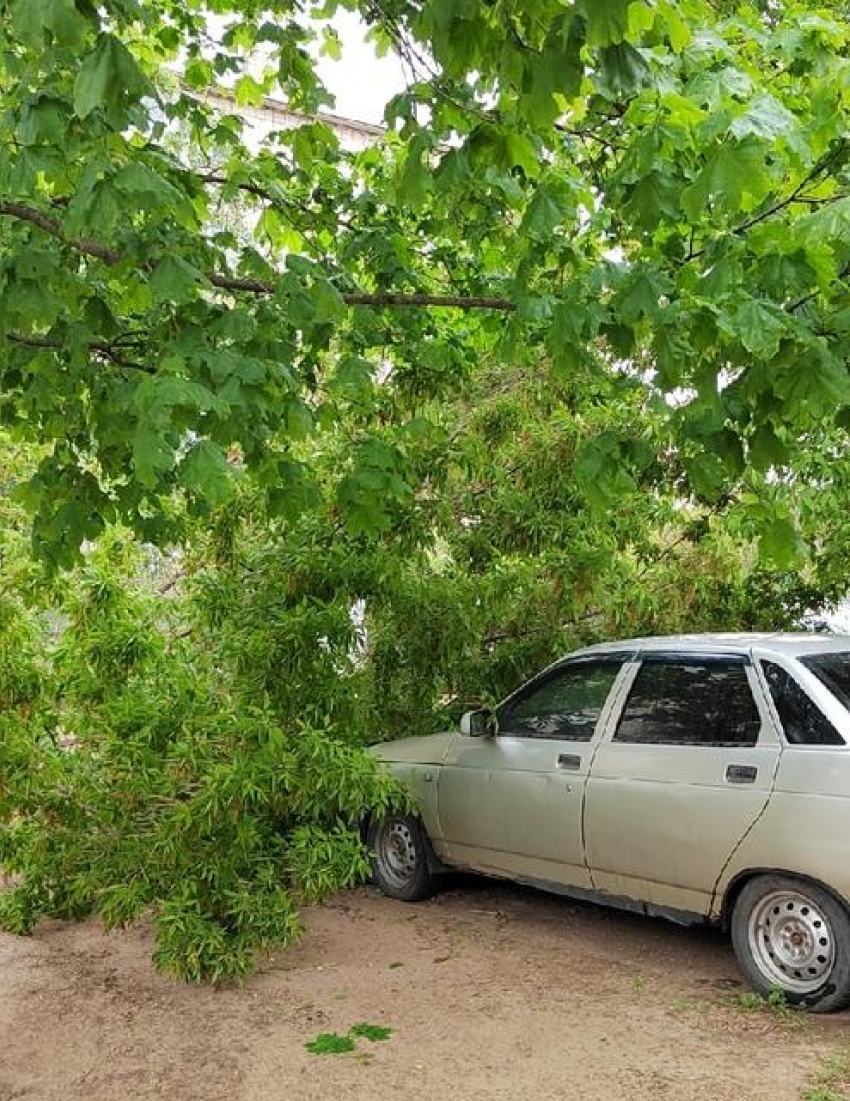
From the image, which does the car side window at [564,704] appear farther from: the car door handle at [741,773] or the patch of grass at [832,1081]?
the patch of grass at [832,1081]

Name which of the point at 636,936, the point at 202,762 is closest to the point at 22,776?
the point at 202,762

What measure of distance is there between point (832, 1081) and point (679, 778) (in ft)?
5.10

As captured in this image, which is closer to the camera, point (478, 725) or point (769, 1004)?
point (769, 1004)

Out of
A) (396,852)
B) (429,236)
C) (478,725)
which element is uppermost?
(429,236)

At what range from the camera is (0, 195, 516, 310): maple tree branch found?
4.68 m

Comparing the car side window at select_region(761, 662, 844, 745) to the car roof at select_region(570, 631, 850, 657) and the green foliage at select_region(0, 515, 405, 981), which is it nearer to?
the car roof at select_region(570, 631, 850, 657)

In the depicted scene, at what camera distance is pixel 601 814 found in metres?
6.13

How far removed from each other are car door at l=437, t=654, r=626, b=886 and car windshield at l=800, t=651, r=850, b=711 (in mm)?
1148

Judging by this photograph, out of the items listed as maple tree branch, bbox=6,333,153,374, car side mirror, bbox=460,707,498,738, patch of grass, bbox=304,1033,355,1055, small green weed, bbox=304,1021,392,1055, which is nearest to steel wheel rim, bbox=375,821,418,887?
car side mirror, bbox=460,707,498,738

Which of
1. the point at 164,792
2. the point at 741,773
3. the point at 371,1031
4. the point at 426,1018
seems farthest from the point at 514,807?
the point at 164,792

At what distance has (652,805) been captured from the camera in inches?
231

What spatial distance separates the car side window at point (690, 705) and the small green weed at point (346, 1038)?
6.21 ft

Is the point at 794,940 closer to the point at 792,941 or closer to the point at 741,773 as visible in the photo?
the point at 792,941

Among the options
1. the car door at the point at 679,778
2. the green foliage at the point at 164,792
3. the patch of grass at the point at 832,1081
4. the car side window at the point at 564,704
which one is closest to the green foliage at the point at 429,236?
the green foliage at the point at 164,792
